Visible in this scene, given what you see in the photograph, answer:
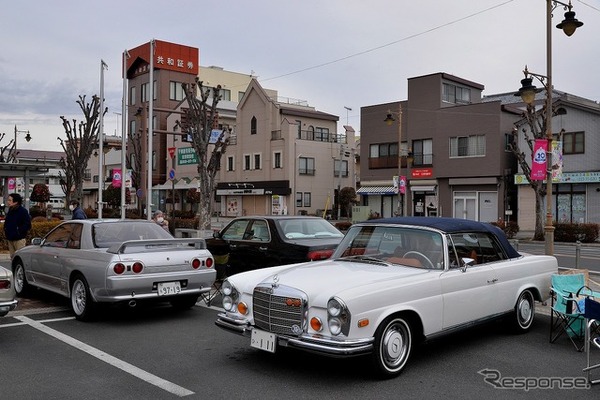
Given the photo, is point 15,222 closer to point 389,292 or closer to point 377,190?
point 389,292

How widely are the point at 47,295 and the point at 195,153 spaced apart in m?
19.7

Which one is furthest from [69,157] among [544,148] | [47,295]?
[544,148]

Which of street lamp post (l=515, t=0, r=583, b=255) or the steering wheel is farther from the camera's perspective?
street lamp post (l=515, t=0, r=583, b=255)

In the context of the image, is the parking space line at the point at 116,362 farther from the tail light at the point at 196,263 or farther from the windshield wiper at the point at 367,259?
the windshield wiper at the point at 367,259

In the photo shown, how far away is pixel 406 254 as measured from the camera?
6207 millimetres

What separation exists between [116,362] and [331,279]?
100 inches

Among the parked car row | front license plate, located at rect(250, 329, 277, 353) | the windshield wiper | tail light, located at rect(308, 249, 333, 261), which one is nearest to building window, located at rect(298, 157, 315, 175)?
the parked car row

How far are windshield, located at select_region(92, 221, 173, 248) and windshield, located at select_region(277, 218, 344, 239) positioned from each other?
223 cm

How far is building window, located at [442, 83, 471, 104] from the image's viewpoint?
40844 millimetres

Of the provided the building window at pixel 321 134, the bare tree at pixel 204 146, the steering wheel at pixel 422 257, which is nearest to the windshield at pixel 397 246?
the steering wheel at pixel 422 257

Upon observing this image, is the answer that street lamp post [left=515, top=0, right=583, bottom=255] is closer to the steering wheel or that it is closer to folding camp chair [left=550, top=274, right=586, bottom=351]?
folding camp chair [left=550, top=274, right=586, bottom=351]

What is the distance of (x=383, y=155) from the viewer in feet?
144

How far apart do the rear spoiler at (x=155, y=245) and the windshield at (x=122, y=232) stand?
1.53ft

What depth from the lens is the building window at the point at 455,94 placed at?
40844 mm
